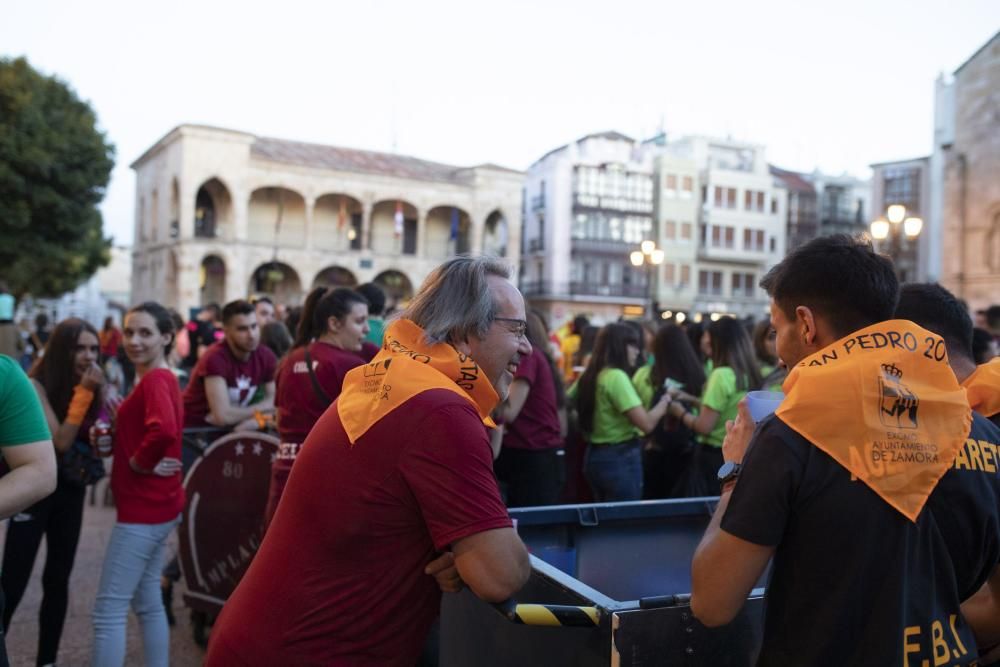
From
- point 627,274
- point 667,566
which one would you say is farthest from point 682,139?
point 667,566

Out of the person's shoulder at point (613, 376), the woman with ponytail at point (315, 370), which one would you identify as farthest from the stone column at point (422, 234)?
the woman with ponytail at point (315, 370)

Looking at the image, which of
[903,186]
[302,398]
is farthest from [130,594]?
[903,186]

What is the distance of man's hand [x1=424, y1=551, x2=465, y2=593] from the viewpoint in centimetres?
193

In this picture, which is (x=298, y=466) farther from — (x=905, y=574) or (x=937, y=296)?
Result: (x=937, y=296)

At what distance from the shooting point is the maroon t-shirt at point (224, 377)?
5.85 m

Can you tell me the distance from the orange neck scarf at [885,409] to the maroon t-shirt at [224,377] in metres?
4.77

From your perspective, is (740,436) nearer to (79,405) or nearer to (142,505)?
(142,505)

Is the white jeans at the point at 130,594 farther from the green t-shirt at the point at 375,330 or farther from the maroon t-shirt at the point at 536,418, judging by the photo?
the green t-shirt at the point at 375,330

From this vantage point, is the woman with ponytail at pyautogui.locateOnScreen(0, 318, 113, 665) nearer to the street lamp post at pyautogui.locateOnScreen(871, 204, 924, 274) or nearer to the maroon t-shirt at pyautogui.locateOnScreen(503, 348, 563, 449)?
the maroon t-shirt at pyautogui.locateOnScreen(503, 348, 563, 449)

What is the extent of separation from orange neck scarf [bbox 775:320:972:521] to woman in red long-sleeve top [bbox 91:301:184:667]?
3.14 metres

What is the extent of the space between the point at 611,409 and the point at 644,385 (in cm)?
105

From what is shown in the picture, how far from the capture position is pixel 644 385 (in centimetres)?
705

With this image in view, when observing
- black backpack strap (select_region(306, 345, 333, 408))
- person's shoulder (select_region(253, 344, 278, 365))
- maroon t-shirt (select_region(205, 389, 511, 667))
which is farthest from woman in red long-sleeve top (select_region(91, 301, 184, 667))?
maroon t-shirt (select_region(205, 389, 511, 667))

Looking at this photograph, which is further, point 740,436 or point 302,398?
point 302,398
